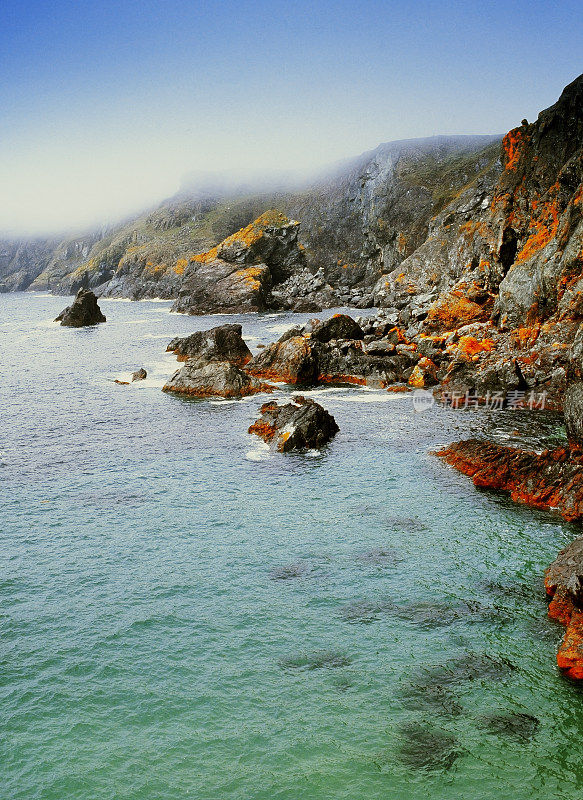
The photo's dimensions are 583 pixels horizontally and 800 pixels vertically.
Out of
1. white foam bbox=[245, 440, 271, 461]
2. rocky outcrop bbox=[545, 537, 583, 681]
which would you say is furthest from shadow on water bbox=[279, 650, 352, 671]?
white foam bbox=[245, 440, 271, 461]

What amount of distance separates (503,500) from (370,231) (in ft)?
425

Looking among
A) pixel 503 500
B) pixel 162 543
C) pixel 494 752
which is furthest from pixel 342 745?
pixel 503 500

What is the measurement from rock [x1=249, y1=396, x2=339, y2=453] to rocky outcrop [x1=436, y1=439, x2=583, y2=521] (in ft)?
26.8

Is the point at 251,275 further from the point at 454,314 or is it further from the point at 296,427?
the point at 296,427

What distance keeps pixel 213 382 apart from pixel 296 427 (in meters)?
15.4

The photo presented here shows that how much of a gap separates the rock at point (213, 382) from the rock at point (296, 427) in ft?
34.1

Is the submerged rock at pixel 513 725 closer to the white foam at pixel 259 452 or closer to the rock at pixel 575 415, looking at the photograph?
the rock at pixel 575 415

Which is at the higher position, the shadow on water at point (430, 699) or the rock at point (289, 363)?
the rock at point (289, 363)

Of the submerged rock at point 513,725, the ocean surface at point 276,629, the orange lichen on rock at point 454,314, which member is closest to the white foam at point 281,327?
the orange lichen on rock at point 454,314

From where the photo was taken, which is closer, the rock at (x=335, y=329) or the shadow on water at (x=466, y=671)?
the shadow on water at (x=466, y=671)

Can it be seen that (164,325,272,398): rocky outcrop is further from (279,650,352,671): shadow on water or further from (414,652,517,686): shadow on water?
(414,652,517,686): shadow on water

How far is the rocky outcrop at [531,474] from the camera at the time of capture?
25484 millimetres

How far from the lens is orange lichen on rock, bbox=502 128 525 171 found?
6438 cm

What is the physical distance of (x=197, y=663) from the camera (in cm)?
1661
